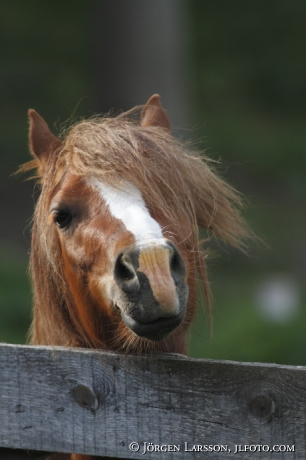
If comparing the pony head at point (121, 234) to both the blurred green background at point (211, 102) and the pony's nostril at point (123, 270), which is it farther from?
the blurred green background at point (211, 102)

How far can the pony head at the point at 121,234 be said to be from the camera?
1942 millimetres

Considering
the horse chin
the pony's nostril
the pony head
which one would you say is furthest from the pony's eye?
→ the horse chin

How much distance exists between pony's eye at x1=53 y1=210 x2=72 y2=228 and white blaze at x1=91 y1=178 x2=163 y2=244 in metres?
0.17

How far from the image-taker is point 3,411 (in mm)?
Result: 2016

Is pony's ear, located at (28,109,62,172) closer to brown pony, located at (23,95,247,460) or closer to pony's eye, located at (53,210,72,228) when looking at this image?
brown pony, located at (23,95,247,460)

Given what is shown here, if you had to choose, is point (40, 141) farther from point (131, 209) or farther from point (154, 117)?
point (131, 209)

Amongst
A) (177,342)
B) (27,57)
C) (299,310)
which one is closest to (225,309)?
(299,310)

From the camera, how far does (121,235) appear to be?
209 cm

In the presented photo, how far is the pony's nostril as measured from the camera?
77.4 inches

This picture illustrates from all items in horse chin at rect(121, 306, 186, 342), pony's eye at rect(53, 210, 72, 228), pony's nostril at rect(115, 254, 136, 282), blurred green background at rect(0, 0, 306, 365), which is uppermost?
pony's nostril at rect(115, 254, 136, 282)

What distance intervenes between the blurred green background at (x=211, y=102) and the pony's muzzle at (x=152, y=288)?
1.04 m

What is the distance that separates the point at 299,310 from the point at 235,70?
884 centimetres

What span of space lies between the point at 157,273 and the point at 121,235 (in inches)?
10.2

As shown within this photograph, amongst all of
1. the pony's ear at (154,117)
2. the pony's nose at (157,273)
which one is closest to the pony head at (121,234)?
the pony's nose at (157,273)
